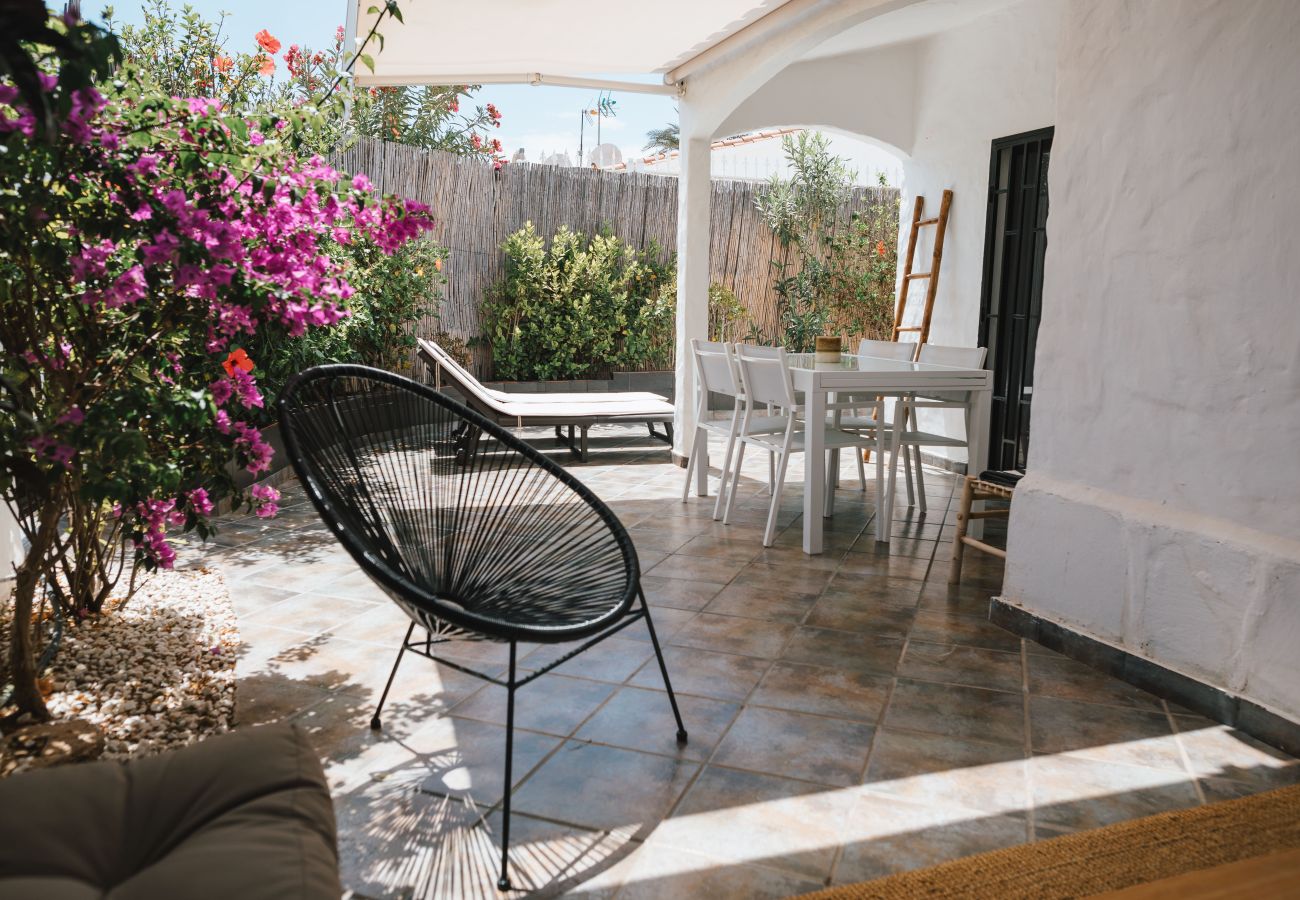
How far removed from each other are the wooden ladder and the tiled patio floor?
3.54 metres

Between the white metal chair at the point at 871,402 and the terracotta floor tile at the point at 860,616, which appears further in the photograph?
the white metal chair at the point at 871,402

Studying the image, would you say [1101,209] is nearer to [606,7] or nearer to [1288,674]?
[1288,674]

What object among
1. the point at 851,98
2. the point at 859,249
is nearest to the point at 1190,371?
the point at 851,98

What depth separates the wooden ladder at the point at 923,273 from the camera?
689 cm

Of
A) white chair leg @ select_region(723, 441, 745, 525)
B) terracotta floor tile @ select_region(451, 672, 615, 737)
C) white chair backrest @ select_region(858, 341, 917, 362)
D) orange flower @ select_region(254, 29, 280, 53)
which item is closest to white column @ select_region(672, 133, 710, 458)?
white chair backrest @ select_region(858, 341, 917, 362)

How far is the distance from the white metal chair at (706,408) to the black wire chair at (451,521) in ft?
6.91

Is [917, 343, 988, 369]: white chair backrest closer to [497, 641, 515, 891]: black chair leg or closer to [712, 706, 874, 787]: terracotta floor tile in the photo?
[712, 706, 874, 787]: terracotta floor tile

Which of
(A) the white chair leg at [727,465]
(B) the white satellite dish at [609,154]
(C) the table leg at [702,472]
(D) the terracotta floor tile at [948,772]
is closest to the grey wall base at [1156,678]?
(D) the terracotta floor tile at [948,772]

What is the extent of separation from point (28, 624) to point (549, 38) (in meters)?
4.42

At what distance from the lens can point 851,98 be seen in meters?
7.11

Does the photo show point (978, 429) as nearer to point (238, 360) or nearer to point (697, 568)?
point (697, 568)

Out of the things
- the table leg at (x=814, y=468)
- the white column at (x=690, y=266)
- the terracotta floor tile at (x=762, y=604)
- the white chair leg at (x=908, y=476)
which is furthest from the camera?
the white column at (x=690, y=266)

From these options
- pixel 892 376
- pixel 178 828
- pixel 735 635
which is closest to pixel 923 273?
pixel 892 376

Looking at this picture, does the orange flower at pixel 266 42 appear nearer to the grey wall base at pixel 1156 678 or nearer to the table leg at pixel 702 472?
the table leg at pixel 702 472
